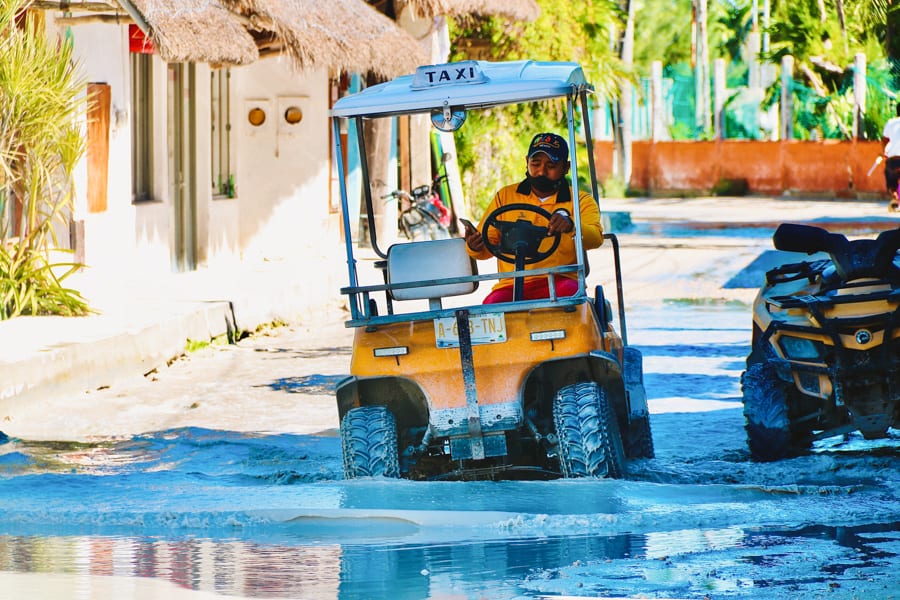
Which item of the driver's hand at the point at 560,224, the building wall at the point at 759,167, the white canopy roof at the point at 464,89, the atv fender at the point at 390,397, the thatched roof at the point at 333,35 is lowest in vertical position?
the atv fender at the point at 390,397

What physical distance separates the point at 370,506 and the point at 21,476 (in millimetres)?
1935

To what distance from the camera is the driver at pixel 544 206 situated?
738 centimetres

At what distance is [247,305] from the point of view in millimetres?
14242

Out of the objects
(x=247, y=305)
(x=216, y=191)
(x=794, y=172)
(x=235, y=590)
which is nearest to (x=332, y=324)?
(x=247, y=305)

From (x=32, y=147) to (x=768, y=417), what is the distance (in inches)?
261

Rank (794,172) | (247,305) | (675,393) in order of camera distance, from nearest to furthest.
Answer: (675,393), (247,305), (794,172)

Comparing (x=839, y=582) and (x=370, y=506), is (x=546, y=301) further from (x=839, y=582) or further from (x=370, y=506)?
(x=839, y=582)

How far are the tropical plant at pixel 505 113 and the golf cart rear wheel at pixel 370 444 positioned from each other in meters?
15.8

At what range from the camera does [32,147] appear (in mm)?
12219

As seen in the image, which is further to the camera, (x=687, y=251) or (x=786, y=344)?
(x=687, y=251)

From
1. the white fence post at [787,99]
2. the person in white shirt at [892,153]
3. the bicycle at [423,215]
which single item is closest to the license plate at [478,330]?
the person in white shirt at [892,153]

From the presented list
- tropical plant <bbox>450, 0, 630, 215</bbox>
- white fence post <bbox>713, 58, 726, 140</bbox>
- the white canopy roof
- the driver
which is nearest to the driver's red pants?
the driver

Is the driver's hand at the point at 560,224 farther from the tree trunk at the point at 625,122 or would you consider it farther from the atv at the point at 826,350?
the tree trunk at the point at 625,122

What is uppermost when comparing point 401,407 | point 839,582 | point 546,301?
point 546,301
